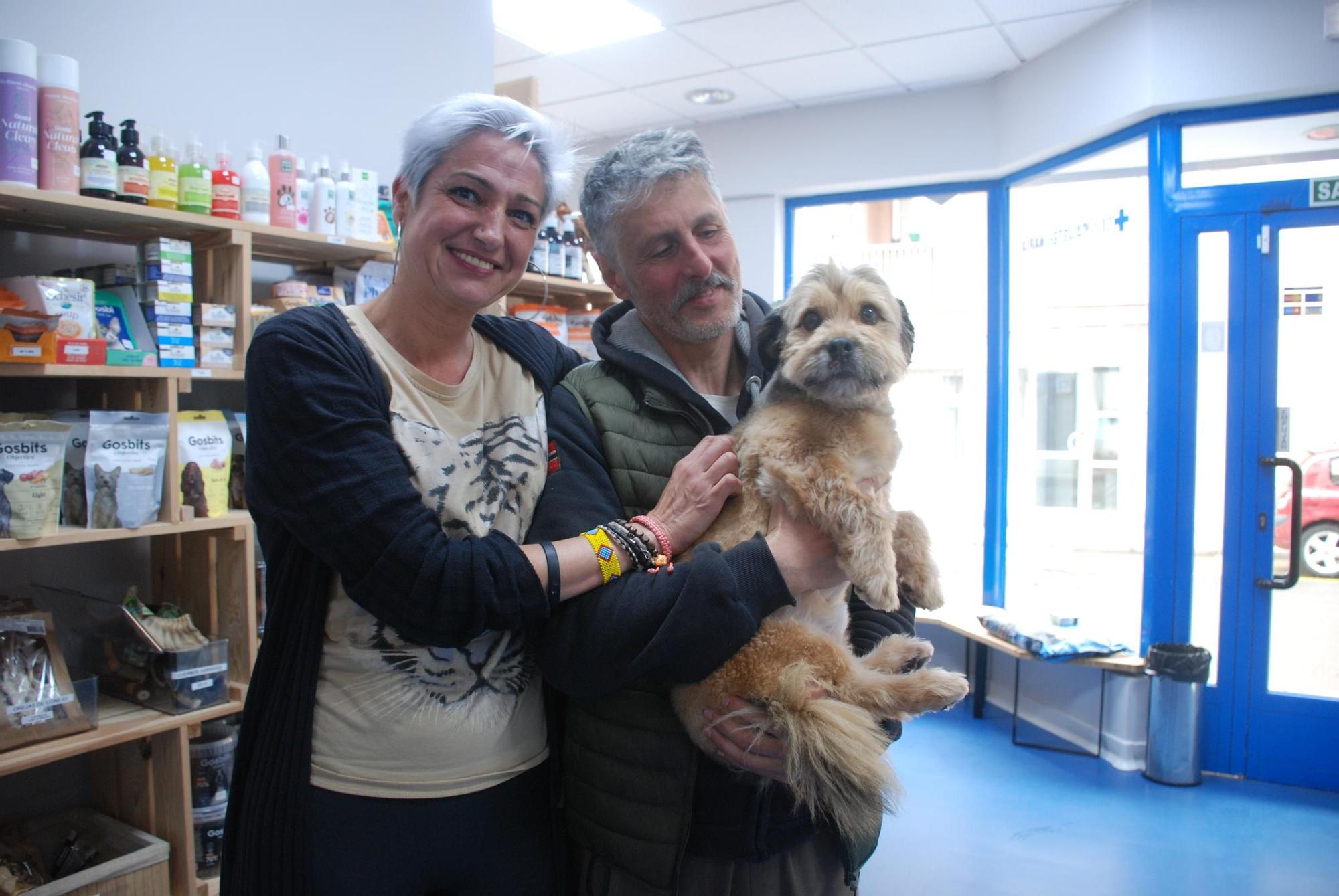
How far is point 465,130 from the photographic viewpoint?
4.18 ft

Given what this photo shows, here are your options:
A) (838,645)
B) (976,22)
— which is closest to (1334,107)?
(976,22)

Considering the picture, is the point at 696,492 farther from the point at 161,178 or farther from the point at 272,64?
the point at 272,64

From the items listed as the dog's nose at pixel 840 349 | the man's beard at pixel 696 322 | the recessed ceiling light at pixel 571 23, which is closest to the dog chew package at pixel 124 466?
the man's beard at pixel 696 322

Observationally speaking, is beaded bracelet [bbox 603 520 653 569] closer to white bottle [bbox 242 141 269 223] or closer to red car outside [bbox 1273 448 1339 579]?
white bottle [bbox 242 141 269 223]

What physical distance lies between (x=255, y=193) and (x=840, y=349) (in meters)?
1.98

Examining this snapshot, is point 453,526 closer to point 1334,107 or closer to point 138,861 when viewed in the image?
point 138,861

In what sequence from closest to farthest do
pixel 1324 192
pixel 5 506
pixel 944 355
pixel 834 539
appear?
pixel 834 539
pixel 5 506
pixel 1324 192
pixel 944 355

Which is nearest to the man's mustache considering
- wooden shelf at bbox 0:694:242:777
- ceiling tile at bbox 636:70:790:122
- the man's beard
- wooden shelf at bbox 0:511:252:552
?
the man's beard

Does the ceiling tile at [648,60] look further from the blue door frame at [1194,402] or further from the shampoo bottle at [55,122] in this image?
the shampoo bottle at [55,122]

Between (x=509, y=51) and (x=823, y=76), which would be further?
(x=823, y=76)

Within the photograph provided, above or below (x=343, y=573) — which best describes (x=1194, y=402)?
above

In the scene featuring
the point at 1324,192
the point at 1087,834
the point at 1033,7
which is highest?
the point at 1033,7

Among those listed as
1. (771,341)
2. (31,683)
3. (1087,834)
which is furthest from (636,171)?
(1087,834)

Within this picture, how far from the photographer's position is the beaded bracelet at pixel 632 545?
1.21 meters
